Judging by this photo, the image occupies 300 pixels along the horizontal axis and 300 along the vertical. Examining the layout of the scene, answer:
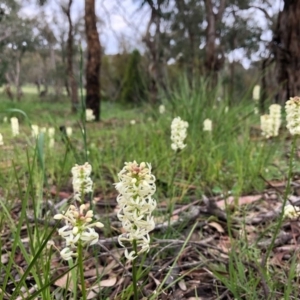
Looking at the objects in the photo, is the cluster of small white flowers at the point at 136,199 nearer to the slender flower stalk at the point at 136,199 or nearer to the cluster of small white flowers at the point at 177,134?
the slender flower stalk at the point at 136,199

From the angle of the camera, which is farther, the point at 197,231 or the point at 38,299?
the point at 197,231

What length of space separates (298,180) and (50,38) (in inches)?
1319

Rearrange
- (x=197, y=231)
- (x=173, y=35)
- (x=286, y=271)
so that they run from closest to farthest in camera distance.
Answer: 1. (x=286, y=271)
2. (x=197, y=231)
3. (x=173, y=35)

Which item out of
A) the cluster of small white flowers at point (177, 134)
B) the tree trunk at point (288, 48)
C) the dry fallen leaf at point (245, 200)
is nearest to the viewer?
the cluster of small white flowers at point (177, 134)

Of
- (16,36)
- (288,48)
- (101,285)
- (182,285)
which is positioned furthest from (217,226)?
(16,36)

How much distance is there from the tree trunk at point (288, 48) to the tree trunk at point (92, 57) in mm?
6684

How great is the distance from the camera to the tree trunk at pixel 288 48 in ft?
17.1

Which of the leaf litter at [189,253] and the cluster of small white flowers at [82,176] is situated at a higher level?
the cluster of small white flowers at [82,176]

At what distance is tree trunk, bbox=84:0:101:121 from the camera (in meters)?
11.1

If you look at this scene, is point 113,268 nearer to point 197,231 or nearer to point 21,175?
point 197,231

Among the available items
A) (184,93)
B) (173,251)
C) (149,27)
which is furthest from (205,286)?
(149,27)

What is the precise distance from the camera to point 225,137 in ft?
11.7

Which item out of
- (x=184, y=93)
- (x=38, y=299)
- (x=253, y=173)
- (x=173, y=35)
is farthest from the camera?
(x=173, y=35)

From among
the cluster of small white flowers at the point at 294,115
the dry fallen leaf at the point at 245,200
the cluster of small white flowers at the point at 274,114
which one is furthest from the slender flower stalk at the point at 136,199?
the cluster of small white flowers at the point at 274,114
